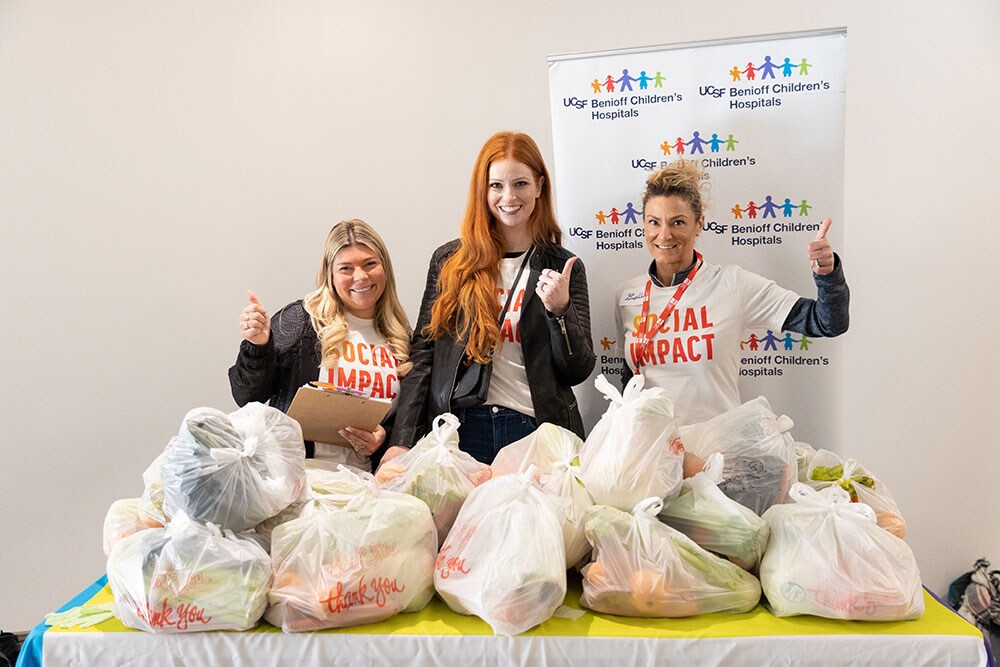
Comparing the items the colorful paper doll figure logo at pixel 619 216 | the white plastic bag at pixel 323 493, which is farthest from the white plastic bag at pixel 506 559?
the colorful paper doll figure logo at pixel 619 216

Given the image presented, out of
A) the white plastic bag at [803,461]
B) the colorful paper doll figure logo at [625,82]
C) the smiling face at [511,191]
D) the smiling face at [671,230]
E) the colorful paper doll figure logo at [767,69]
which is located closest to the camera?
the white plastic bag at [803,461]

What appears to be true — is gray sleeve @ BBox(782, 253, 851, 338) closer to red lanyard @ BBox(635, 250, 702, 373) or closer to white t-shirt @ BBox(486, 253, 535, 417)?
red lanyard @ BBox(635, 250, 702, 373)

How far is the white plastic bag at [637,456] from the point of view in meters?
1.81

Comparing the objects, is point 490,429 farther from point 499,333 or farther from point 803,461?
point 803,461

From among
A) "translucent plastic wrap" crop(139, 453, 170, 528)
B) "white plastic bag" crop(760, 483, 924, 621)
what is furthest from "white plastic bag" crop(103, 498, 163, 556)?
"white plastic bag" crop(760, 483, 924, 621)

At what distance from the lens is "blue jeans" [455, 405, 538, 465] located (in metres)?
2.54

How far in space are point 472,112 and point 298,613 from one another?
240cm

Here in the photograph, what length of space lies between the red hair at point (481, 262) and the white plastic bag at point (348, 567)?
0.85m

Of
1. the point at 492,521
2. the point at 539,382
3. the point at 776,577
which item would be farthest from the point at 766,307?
the point at 492,521

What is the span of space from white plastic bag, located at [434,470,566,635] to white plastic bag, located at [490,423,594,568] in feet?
0.20

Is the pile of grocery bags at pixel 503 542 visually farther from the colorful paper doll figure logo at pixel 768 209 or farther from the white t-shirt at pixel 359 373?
the colorful paper doll figure logo at pixel 768 209

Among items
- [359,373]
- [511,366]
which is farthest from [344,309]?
[511,366]

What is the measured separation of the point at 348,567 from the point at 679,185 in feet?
5.62

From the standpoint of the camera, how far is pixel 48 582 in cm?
358
